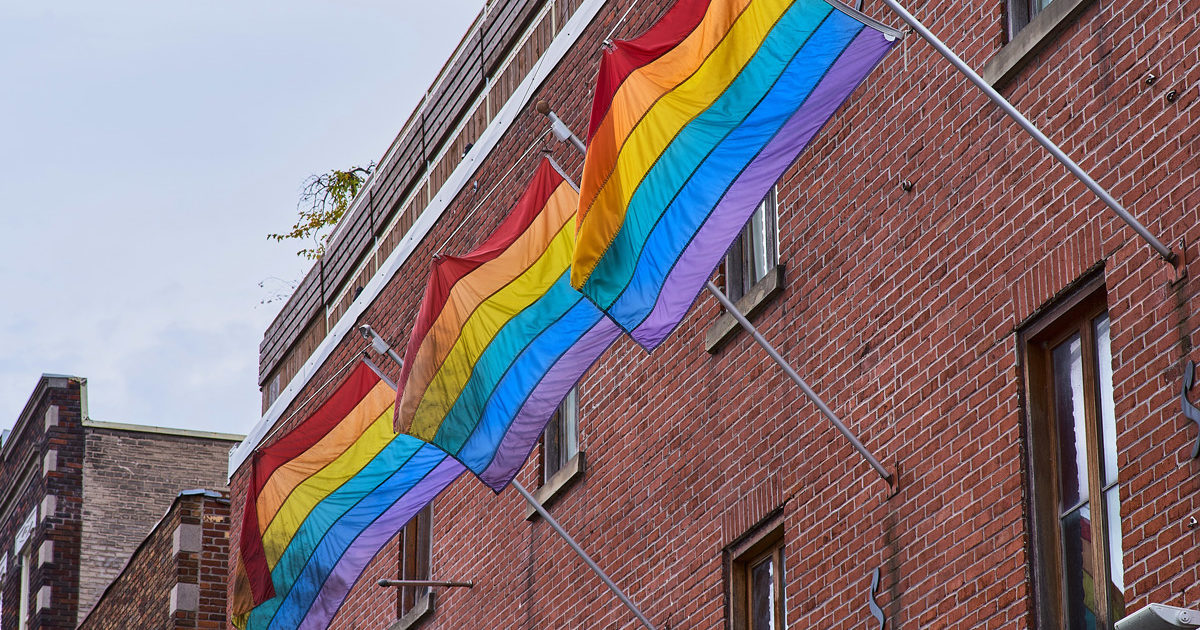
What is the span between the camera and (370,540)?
15680 millimetres

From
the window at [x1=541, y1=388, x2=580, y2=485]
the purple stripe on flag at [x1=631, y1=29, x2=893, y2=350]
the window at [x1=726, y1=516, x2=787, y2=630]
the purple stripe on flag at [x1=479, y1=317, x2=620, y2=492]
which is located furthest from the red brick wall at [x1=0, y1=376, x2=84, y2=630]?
the purple stripe on flag at [x1=631, y1=29, x2=893, y2=350]

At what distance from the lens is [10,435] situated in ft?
130

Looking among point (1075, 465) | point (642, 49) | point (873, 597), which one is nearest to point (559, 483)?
point (873, 597)

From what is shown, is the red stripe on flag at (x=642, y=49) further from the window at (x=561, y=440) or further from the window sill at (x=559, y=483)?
the window at (x=561, y=440)

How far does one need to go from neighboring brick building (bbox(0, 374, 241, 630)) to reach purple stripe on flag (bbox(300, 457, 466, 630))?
2074 centimetres

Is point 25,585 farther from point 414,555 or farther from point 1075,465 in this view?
point 1075,465

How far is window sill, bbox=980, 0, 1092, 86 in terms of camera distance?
11.1m

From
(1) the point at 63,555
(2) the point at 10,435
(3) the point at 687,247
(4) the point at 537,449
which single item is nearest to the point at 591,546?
(4) the point at 537,449

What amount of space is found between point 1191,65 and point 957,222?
2001 millimetres

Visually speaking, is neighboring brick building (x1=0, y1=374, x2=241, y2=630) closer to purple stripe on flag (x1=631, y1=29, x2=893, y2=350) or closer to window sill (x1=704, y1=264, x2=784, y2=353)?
window sill (x1=704, y1=264, x2=784, y2=353)

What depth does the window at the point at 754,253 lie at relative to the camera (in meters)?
14.3

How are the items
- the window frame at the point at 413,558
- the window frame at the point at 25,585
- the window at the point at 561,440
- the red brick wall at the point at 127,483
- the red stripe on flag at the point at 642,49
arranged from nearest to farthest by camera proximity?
1. the red stripe on flag at the point at 642,49
2. the window at the point at 561,440
3. the window frame at the point at 413,558
4. the red brick wall at the point at 127,483
5. the window frame at the point at 25,585

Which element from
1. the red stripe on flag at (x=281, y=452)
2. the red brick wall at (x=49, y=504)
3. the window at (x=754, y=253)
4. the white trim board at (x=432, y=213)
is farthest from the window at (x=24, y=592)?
the window at (x=754, y=253)

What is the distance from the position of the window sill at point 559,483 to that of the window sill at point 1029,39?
19.0 ft
